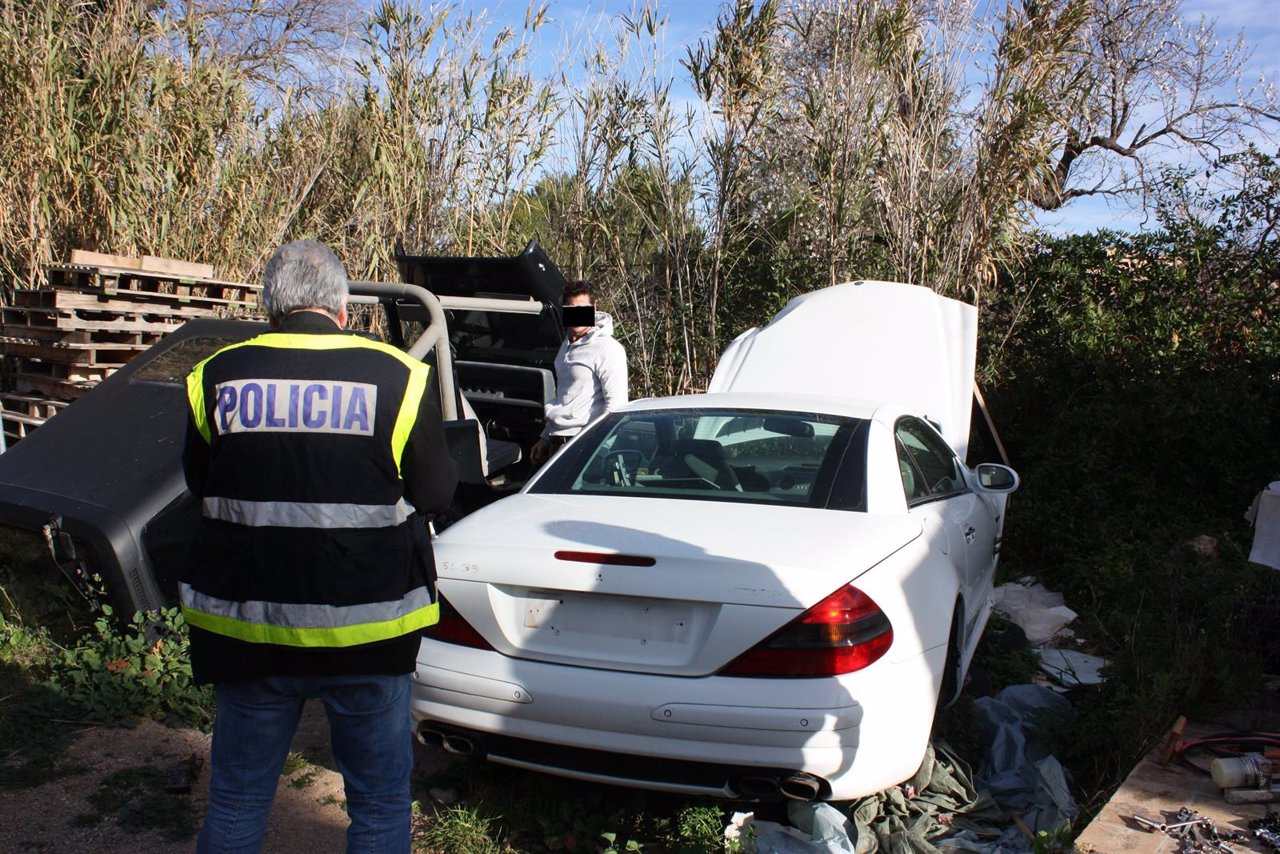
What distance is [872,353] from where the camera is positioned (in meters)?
6.90

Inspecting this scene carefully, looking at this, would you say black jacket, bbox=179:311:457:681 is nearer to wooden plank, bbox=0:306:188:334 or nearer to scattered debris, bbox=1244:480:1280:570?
scattered debris, bbox=1244:480:1280:570

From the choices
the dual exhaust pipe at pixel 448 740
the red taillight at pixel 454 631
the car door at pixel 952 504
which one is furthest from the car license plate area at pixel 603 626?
the car door at pixel 952 504

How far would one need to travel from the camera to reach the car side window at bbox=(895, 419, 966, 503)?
159 inches

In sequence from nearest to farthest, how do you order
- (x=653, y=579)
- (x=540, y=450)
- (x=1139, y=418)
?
(x=653, y=579), (x=540, y=450), (x=1139, y=418)

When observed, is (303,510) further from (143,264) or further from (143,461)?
(143,264)

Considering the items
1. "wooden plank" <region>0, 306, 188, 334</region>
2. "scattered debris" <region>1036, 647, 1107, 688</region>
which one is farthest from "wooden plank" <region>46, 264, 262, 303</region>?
"scattered debris" <region>1036, 647, 1107, 688</region>

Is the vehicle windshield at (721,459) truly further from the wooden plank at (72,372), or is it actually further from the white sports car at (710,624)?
the wooden plank at (72,372)

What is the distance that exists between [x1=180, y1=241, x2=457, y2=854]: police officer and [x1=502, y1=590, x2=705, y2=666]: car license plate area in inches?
29.2

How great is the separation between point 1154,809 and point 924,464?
5.26 feet

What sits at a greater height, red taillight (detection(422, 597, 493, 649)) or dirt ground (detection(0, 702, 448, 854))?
red taillight (detection(422, 597, 493, 649))

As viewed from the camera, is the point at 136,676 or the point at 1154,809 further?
the point at 136,676

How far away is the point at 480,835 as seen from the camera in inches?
130

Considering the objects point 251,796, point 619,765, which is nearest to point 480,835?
point 619,765

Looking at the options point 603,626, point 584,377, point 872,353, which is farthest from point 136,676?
point 872,353
